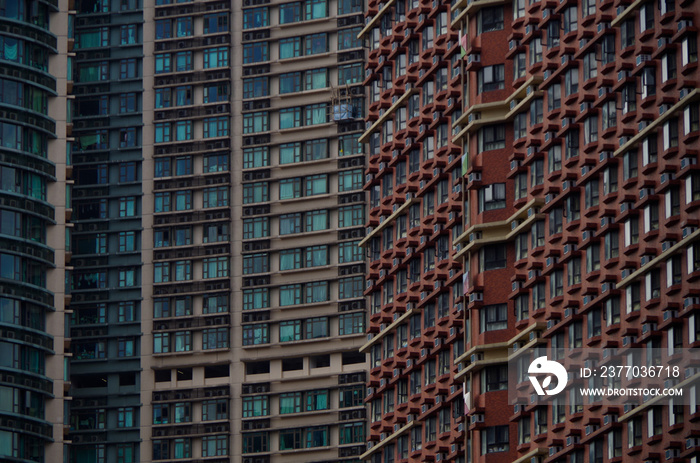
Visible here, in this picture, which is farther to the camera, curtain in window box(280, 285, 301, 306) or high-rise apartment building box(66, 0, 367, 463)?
curtain in window box(280, 285, 301, 306)

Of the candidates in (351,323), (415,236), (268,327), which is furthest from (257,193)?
(415,236)

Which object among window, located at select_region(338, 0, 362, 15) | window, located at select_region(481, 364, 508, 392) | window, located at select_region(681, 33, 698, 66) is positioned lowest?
window, located at select_region(481, 364, 508, 392)

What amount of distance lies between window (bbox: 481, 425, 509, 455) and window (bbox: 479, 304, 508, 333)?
6454 mm

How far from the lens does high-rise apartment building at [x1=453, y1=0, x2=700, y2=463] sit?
12494 centimetres

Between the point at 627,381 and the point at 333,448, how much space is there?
2612 inches

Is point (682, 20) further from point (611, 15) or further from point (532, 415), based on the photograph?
point (532, 415)

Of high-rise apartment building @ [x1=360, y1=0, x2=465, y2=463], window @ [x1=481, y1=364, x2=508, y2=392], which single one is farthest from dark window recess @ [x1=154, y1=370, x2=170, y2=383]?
window @ [x1=481, y1=364, x2=508, y2=392]

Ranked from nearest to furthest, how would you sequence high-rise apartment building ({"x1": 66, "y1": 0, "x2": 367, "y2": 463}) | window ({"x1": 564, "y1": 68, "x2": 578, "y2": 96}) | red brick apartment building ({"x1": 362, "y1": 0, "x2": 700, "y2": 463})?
red brick apartment building ({"x1": 362, "y1": 0, "x2": 700, "y2": 463}) < window ({"x1": 564, "y1": 68, "x2": 578, "y2": 96}) < high-rise apartment building ({"x1": 66, "y1": 0, "x2": 367, "y2": 463})

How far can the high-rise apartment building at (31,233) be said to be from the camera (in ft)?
583

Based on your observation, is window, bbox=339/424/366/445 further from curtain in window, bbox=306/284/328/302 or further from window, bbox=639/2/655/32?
window, bbox=639/2/655/32

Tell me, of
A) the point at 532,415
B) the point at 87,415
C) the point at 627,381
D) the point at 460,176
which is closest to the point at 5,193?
the point at 87,415

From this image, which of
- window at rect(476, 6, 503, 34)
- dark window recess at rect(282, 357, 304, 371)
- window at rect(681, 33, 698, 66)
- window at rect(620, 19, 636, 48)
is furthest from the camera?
dark window recess at rect(282, 357, 304, 371)

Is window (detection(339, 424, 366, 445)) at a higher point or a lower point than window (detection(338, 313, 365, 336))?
lower

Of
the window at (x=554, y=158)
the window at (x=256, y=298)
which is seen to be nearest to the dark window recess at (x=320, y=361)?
the window at (x=256, y=298)
